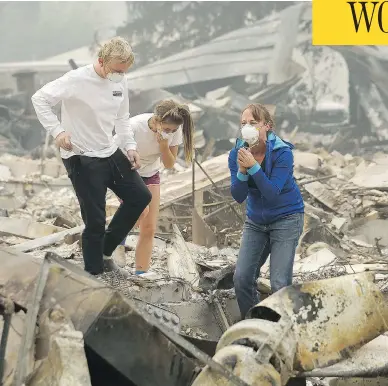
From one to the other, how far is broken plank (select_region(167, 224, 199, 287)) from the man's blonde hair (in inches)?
83.3

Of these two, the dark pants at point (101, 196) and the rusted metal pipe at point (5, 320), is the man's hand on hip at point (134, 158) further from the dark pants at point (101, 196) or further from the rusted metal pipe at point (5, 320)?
the rusted metal pipe at point (5, 320)

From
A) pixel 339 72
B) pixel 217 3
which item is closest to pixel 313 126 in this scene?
pixel 339 72

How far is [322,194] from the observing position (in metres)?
11.1

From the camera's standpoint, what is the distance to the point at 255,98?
17547 mm

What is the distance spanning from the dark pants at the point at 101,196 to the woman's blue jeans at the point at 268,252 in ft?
3.16

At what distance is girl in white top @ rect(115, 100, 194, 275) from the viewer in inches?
208

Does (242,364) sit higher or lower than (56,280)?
lower

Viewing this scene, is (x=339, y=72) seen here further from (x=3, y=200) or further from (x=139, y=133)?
(x=139, y=133)

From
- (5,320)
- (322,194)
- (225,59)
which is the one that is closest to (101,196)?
(5,320)

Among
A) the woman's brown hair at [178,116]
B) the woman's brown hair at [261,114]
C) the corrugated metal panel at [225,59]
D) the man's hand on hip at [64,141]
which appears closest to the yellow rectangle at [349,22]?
the corrugated metal panel at [225,59]

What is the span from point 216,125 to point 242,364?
14063 millimetres


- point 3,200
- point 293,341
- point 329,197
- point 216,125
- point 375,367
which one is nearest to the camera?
point 293,341

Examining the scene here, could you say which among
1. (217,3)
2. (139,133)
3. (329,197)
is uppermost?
(217,3)

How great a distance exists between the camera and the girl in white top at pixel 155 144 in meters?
5.27
